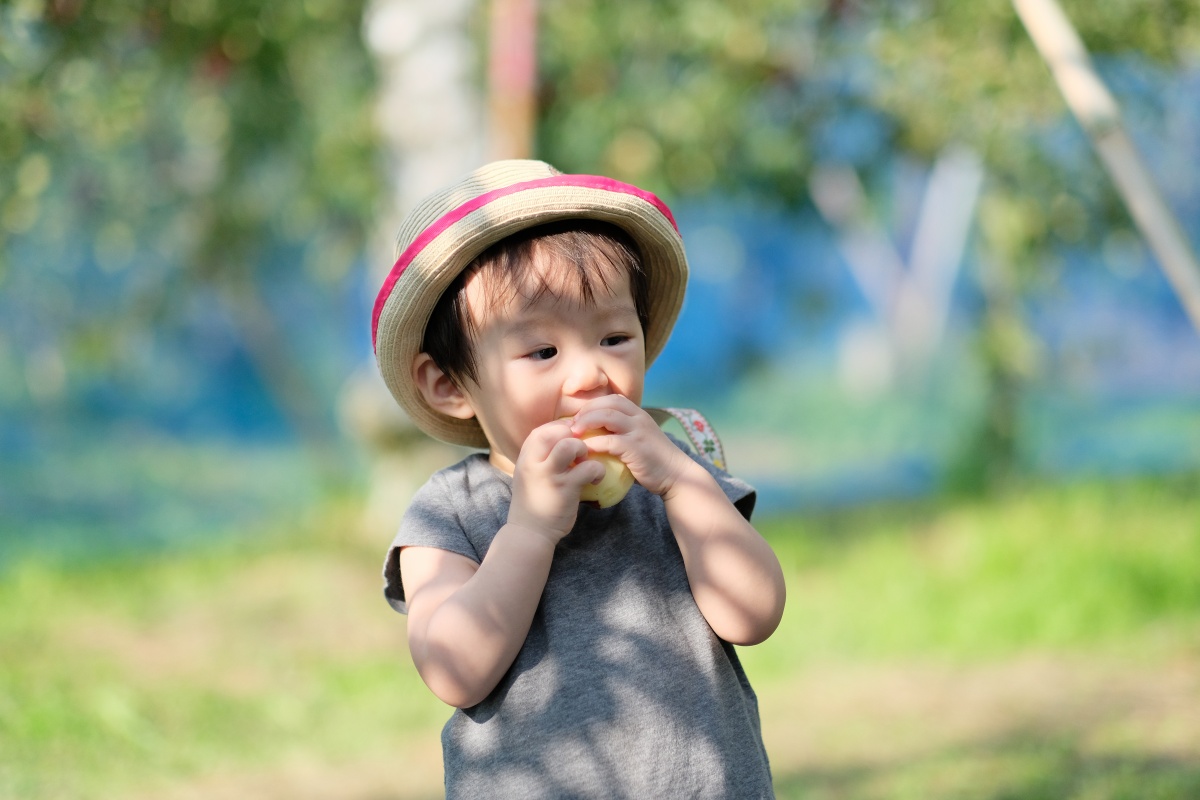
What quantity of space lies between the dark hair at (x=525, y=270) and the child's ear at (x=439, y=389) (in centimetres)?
2

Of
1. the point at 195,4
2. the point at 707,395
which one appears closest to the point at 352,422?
the point at 195,4

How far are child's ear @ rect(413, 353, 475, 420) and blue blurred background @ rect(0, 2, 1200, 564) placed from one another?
8.08 ft

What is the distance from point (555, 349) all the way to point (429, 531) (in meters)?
0.32

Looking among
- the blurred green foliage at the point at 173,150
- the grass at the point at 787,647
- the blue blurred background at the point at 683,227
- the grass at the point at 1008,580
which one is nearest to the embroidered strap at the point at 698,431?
the grass at the point at 787,647

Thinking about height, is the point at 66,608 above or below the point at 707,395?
below

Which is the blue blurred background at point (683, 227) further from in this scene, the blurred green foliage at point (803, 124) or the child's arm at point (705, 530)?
the child's arm at point (705, 530)

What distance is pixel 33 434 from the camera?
11.3m

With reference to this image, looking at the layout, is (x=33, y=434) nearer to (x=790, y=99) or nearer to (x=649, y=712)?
(x=790, y=99)

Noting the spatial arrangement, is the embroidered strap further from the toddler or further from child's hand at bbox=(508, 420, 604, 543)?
child's hand at bbox=(508, 420, 604, 543)

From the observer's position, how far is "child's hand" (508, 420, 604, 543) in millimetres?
Answer: 1597

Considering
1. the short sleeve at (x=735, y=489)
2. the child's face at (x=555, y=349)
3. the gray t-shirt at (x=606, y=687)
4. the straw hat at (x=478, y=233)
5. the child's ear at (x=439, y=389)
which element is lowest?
the gray t-shirt at (x=606, y=687)

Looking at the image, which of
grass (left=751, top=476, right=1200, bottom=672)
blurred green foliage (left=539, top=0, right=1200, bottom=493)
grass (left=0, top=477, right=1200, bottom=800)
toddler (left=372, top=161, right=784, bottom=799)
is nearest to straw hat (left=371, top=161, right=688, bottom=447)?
toddler (left=372, top=161, right=784, bottom=799)

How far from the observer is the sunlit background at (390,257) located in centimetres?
445

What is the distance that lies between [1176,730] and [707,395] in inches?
381
